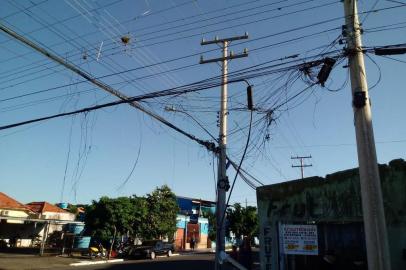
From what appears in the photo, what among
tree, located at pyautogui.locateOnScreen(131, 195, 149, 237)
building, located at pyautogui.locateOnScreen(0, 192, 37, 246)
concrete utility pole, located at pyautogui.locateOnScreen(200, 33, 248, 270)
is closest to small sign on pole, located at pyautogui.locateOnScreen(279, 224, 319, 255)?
concrete utility pole, located at pyautogui.locateOnScreen(200, 33, 248, 270)

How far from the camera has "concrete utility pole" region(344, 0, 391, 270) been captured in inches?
271

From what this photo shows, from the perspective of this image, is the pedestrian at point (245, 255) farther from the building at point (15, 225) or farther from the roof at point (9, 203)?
the roof at point (9, 203)

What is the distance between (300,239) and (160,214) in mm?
28682

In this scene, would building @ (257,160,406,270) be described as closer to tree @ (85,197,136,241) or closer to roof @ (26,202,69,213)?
tree @ (85,197,136,241)

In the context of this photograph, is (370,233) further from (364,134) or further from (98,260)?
(98,260)

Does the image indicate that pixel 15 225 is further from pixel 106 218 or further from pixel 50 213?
pixel 106 218

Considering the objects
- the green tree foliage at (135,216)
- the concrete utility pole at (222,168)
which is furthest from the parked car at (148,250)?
the concrete utility pole at (222,168)

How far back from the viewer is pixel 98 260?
26.1 m

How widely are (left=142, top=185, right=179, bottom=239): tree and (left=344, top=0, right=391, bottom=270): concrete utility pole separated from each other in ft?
95.4

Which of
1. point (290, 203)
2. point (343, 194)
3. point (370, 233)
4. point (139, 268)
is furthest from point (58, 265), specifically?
point (370, 233)

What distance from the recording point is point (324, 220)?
1062 cm

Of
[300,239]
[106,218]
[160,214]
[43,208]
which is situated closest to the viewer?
[300,239]

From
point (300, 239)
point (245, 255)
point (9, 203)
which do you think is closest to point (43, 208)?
point (9, 203)

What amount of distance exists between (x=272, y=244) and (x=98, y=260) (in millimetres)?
18499
